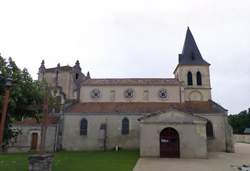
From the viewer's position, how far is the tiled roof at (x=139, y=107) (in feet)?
113

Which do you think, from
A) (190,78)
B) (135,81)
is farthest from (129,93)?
(190,78)

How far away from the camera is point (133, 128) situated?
3416 centimetres

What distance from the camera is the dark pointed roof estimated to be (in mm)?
45250

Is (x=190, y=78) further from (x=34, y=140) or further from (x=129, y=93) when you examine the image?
(x=34, y=140)

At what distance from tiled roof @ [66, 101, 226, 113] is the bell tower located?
6.82 m

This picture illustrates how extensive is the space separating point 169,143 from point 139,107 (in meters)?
9.70

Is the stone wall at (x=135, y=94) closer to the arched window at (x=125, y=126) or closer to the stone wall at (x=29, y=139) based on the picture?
the arched window at (x=125, y=126)

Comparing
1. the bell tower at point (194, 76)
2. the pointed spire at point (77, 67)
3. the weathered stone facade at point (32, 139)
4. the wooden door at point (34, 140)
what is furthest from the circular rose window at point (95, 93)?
the pointed spire at point (77, 67)

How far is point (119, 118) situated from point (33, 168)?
73.7ft

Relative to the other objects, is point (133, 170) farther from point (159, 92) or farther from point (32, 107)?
point (159, 92)

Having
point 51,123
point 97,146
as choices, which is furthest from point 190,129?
point 51,123

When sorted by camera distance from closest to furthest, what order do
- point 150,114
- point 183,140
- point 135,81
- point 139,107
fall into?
point 183,140, point 150,114, point 139,107, point 135,81

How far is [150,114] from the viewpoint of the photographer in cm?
2753

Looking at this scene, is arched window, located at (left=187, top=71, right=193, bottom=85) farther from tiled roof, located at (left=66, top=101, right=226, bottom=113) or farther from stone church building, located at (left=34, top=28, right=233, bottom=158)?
tiled roof, located at (left=66, top=101, right=226, bottom=113)
